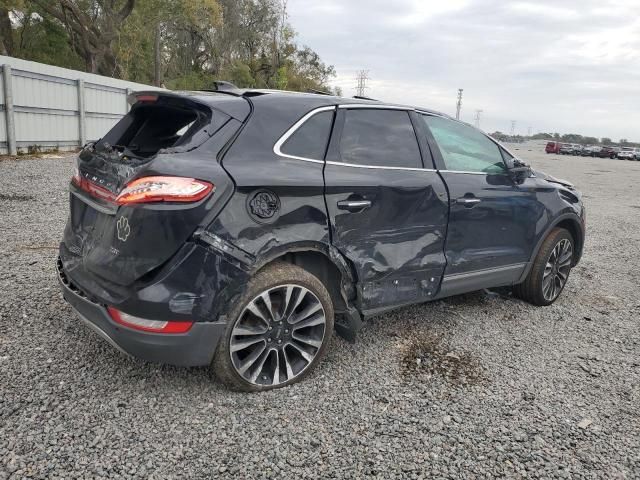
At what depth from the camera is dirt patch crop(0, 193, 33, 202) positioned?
746cm

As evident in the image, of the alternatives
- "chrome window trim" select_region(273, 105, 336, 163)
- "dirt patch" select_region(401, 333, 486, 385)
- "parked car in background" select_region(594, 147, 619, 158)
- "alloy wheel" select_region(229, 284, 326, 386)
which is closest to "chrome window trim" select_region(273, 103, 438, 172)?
"chrome window trim" select_region(273, 105, 336, 163)

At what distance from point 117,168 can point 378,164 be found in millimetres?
1536

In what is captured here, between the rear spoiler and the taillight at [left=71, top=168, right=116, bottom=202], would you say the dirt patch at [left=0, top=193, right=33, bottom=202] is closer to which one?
the taillight at [left=71, top=168, right=116, bottom=202]

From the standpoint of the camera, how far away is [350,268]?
3.04m

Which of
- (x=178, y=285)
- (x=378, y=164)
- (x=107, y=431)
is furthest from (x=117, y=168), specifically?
(x=378, y=164)

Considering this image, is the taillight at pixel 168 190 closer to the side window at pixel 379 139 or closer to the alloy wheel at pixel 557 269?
the side window at pixel 379 139

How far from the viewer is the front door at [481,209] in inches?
141

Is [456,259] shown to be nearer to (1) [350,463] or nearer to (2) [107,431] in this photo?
(1) [350,463]

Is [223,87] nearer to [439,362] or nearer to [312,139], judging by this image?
[312,139]

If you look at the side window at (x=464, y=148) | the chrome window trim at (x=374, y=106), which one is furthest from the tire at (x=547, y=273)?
the chrome window trim at (x=374, y=106)

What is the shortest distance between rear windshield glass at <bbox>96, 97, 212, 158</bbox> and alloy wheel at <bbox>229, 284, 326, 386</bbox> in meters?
0.99

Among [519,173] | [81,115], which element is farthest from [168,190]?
[81,115]

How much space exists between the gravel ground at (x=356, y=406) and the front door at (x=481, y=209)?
1.70 ft

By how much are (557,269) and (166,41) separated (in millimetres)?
47675
